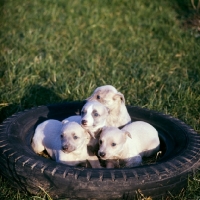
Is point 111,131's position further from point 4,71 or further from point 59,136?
point 4,71

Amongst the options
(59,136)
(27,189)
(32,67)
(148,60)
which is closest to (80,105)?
(59,136)

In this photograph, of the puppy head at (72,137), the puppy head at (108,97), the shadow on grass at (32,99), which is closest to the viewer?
the puppy head at (72,137)

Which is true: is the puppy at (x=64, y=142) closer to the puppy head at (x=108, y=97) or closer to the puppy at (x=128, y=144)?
the puppy at (x=128, y=144)

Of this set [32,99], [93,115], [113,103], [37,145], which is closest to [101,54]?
[32,99]

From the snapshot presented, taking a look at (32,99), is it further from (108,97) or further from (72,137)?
(72,137)

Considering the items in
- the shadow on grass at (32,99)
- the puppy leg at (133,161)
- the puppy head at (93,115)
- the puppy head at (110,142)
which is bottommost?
the puppy leg at (133,161)

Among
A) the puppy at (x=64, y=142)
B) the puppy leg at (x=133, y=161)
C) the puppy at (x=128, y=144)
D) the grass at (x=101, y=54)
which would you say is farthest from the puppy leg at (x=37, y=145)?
the puppy leg at (x=133, y=161)

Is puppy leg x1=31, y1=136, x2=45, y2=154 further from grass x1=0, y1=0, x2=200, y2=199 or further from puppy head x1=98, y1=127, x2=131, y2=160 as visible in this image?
puppy head x1=98, y1=127, x2=131, y2=160
